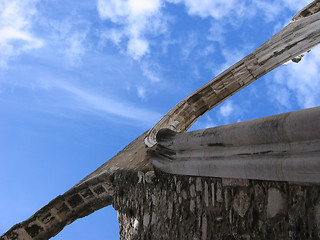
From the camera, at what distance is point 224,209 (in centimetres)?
254

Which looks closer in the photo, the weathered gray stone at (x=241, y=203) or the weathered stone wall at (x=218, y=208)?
the weathered stone wall at (x=218, y=208)

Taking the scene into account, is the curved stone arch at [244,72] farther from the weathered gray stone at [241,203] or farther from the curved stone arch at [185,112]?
the weathered gray stone at [241,203]

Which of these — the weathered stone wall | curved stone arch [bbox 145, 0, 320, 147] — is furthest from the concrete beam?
curved stone arch [bbox 145, 0, 320, 147]

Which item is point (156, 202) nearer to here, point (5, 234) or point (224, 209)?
point (224, 209)

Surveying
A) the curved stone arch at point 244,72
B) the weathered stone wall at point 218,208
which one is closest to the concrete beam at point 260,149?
the weathered stone wall at point 218,208

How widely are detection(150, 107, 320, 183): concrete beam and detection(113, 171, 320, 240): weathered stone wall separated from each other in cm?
10

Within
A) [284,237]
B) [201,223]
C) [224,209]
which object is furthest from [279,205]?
[201,223]

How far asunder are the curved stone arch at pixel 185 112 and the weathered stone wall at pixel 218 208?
5.02ft

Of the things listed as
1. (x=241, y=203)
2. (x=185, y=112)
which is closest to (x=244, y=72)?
(x=185, y=112)

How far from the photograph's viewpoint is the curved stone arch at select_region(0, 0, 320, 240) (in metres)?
5.82

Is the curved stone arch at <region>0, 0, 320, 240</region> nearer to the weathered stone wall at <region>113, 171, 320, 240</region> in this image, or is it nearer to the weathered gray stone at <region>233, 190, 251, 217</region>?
the weathered stone wall at <region>113, 171, 320, 240</region>

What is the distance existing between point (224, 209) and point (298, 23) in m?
4.65

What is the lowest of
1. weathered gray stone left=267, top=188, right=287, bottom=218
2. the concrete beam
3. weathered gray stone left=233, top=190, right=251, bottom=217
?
weathered gray stone left=267, top=188, right=287, bottom=218

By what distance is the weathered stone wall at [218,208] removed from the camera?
1856 millimetres
